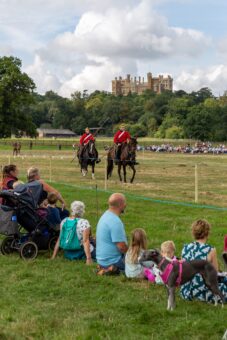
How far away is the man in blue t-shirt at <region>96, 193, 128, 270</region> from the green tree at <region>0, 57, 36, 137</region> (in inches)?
2101

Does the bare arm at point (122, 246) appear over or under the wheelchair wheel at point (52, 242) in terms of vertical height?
over

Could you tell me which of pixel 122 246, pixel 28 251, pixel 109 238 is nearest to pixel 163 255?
pixel 122 246

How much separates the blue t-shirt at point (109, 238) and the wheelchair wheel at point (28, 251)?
4.24ft

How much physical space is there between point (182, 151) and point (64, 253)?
6947 cm

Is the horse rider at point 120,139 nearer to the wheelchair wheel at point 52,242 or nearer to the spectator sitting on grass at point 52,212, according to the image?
the spectator sitting on grass at point 52,212

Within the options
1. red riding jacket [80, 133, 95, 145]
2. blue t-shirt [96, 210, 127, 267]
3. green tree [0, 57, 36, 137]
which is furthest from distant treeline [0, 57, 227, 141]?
blue t-shirt [96, 210, 127, 267]

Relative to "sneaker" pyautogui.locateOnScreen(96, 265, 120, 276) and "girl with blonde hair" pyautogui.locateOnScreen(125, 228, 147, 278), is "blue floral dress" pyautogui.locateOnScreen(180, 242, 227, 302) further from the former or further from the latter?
"sneaker" pyautogui.locateOnScreen(96, 265, 120, 276)

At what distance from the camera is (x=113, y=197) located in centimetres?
731

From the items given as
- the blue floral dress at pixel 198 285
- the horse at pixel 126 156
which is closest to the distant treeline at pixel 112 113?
the horse at pixel 126 156

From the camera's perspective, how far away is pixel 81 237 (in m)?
8.16

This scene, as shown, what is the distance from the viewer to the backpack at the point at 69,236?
8148 mm

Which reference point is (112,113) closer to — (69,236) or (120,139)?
(120,139)

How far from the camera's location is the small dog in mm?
5840

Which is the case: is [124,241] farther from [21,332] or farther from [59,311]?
[21,332]
